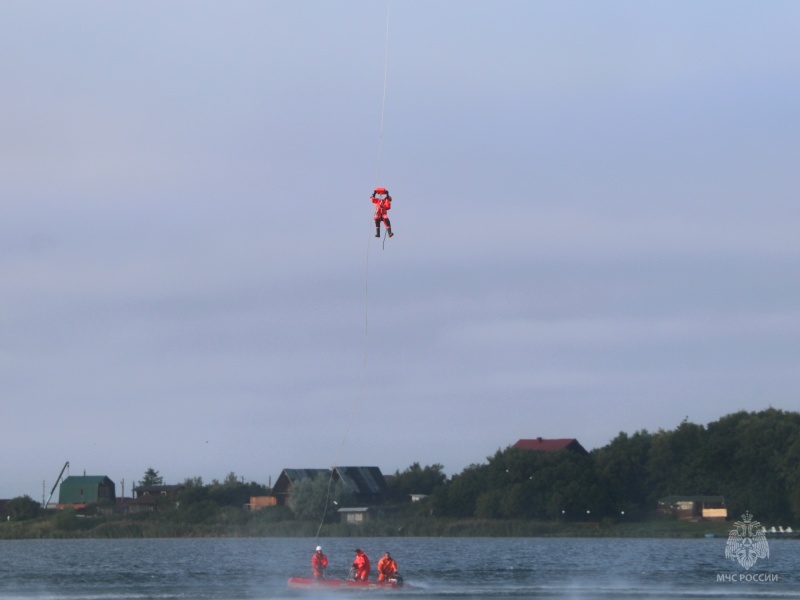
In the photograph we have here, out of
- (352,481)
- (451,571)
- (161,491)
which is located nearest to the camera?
(451,571)

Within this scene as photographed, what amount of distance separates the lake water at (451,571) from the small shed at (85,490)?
5401cm

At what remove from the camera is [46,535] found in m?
116

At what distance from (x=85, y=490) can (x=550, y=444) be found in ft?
188

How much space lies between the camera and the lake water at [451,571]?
4681 centimetres

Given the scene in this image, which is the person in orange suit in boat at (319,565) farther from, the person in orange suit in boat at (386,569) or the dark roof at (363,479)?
the dark roof at (363,479)

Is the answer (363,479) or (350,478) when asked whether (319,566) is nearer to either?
(350,478)

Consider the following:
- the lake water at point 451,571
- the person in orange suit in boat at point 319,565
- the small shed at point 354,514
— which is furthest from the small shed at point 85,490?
the person in orange suit in boat at point 319,565

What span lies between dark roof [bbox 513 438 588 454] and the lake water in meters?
24.9

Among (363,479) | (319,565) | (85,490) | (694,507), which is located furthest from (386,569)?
(85,490)

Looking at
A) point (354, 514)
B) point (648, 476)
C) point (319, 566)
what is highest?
point (648, 476)

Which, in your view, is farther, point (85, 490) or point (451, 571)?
point (85, 490)

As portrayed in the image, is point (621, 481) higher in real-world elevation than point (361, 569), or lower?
higher

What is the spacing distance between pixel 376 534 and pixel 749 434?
102ft

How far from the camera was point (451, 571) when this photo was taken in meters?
59.9
